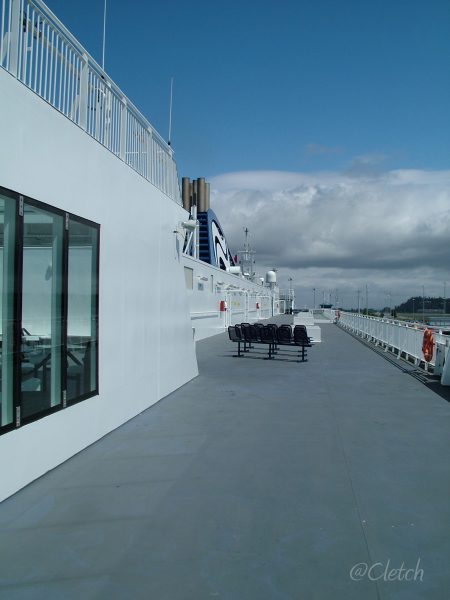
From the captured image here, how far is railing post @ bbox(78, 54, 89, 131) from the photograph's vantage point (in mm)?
5412

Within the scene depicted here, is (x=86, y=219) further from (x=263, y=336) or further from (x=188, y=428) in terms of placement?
(x=263, y=336)

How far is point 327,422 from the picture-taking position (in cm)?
667

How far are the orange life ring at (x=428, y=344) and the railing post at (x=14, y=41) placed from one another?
32.0ft

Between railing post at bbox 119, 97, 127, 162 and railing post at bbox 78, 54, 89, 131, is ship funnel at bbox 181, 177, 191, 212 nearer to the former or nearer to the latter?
railing post at bbox 119, 97, 127, 162

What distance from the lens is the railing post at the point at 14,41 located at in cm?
411

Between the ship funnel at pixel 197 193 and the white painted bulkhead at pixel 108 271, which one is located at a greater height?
the ship funnel at pixel 197 193

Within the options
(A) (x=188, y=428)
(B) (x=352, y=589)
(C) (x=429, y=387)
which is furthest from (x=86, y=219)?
(C) (x=429, y=387)

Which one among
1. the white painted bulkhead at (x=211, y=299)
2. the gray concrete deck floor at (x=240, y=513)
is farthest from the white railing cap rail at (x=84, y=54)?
the white painted bulkhead at (x=211, y=299)

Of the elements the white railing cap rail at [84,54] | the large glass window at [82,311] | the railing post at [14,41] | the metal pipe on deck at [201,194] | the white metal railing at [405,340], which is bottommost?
the white metal railing at [405,340]

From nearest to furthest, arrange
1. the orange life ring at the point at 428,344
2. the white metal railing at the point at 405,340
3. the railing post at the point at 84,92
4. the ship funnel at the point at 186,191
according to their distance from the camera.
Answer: the railing post at the point at 84,92, the white metal railing at the point at 405,340, the orange life ring at the point at 428,344, the ship funnel at the point at 186,191

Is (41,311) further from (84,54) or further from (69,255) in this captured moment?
(84,54)

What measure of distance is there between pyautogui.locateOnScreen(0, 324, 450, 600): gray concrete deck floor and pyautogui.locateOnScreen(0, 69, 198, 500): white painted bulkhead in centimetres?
25

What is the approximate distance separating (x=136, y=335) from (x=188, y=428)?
4.80 feet

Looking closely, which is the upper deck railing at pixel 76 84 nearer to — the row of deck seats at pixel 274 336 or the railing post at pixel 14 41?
the railing post at pixel 14 41
